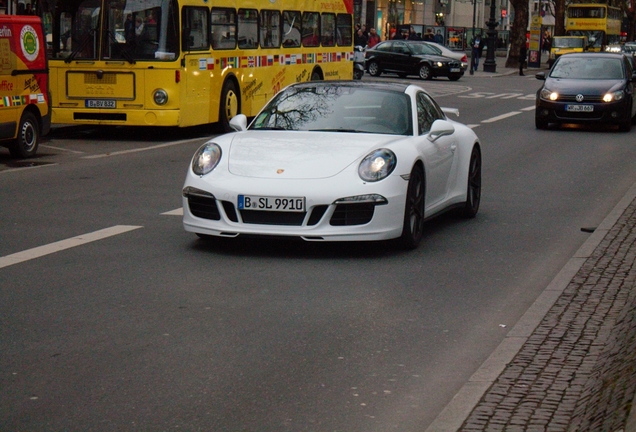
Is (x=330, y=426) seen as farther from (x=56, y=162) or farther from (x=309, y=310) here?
(x=56, y=162)

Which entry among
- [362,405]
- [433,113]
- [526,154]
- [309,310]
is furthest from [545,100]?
[362,405]

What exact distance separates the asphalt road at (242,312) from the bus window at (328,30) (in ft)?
49.3

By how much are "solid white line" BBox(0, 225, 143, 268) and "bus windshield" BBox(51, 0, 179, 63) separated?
10.0 m

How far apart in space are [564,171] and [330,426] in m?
11.6

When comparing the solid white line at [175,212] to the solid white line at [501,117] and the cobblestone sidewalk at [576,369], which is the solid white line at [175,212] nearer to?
the cobblestone sidewalk at [576,369]

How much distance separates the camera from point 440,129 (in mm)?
9875

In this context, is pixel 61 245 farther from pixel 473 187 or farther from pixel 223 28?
pixel 223 28

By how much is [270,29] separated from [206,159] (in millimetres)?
15136

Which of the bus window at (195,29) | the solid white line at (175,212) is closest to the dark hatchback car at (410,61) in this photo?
the bus window at (195,29)

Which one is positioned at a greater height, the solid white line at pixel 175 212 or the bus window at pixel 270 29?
the bus window at pixel 270 29

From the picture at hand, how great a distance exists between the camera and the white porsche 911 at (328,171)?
28.9 ft

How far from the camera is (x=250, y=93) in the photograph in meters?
23.2

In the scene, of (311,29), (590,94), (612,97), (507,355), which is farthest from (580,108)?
(507,355)

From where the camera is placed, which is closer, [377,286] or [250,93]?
[377,286]
